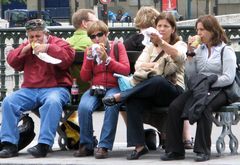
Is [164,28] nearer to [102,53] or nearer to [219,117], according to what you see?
[102,53]

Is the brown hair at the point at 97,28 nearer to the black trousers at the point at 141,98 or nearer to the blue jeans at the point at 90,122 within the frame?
the blue jeans at the point at 90,122

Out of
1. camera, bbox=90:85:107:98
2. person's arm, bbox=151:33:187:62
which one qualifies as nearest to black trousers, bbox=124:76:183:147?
person's arm, bbox=151:33:187:62

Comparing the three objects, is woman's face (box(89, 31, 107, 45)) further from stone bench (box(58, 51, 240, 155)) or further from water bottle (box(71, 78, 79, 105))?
water bottle (box(71, 78, 79, 105))

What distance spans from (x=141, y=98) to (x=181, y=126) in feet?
1.55

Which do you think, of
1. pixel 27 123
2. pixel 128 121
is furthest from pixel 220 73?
pixel 27 123

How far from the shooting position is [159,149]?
8.97 meters

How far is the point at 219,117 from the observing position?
27.4 feet

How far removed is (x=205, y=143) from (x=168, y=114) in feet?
1.49

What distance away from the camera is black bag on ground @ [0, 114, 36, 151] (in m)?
8.75

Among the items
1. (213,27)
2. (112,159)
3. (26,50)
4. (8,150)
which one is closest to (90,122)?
(112,159)

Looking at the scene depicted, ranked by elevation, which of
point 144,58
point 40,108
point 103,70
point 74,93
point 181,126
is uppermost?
point 144,58

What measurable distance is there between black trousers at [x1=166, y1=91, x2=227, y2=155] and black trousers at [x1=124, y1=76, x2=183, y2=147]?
0.17 m

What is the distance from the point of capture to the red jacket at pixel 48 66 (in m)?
8.63

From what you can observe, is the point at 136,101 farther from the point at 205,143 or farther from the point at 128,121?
the point at 205,143
